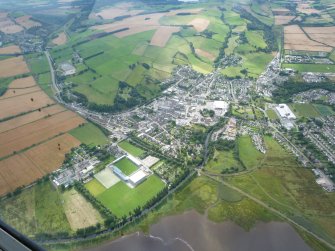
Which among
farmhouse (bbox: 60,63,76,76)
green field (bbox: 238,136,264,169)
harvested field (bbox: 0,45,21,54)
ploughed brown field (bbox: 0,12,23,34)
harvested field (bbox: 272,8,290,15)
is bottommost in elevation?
harvested field (bbox: 272,8,290,15)

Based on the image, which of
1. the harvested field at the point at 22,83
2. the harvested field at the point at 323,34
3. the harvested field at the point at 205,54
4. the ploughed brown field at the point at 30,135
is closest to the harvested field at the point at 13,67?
the harvested field at the point at 22,83

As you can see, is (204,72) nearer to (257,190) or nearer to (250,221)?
(257,190)

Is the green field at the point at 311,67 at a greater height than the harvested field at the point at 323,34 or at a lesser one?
greater

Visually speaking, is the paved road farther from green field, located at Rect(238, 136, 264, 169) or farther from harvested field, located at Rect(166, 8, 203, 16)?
harvested field, located at Rect(166, 8, 203, 16)

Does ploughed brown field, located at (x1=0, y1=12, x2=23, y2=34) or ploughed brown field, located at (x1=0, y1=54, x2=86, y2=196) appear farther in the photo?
ploughed brown field, located at (x1=0, y1=12, x2=23, y2=34)

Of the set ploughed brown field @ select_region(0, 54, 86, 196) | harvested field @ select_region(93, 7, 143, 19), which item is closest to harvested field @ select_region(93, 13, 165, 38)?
harvested field @ select_region(93, 7, 143, 19)

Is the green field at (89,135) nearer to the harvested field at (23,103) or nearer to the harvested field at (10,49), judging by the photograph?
the harvested field at (23,103)

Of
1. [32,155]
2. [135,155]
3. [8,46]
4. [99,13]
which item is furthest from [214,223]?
[99,13]
